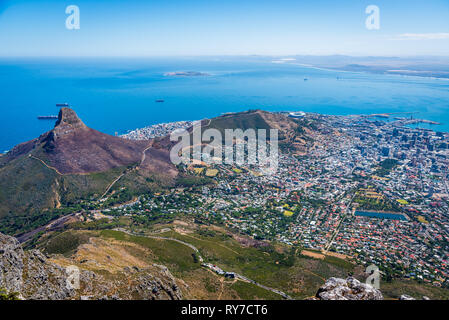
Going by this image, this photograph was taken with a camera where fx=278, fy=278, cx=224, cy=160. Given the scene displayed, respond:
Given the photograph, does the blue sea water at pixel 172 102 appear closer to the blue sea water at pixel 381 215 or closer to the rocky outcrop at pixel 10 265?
the blue sea water at pixel 381 215

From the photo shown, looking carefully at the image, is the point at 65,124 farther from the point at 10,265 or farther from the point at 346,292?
the point at 346,292

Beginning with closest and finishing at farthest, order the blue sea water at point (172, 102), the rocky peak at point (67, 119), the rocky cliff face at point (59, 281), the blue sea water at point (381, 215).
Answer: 1. the rocky cliff face at point (59, 281)
2. the blue sea water at point (381, 215)
3. the rocky peak at point (67, 119)
4. the blue sea water at point (172, 102)

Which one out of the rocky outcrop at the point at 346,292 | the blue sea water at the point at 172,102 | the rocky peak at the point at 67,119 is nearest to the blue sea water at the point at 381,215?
the rocky outcrop at the point at 346,292

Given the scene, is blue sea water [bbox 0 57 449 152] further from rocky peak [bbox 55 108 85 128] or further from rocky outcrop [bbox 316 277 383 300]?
rocky outcrop [bbox 316 277 383 300]

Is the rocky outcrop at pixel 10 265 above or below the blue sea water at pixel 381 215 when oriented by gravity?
above

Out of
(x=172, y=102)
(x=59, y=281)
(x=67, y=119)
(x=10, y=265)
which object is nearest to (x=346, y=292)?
(x=59, y=281)

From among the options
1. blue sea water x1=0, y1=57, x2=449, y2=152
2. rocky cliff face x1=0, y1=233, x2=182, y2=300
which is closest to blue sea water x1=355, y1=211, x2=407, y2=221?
rocky cliff face x1=0, y1=233, x2=182, y2=300
